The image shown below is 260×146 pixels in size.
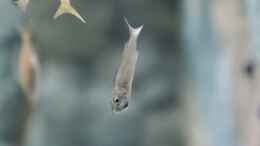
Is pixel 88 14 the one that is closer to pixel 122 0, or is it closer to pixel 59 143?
pixel 122 0

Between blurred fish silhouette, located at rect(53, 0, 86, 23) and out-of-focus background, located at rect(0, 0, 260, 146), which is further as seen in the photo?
out-of-focus background, located at rect(0, 0, 260, 146)

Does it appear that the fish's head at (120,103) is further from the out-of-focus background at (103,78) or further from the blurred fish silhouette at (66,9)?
the out-of-focus background at (103,78)

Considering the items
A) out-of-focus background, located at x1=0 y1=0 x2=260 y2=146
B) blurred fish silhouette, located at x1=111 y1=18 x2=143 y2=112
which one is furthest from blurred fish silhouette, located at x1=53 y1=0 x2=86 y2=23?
out-of-focus background, located at x1=0 y1=0 x2=260 y2=146

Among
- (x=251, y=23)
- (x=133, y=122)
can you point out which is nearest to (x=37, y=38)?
(x=133, y=122)

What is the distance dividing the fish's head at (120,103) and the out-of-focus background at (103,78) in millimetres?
1925

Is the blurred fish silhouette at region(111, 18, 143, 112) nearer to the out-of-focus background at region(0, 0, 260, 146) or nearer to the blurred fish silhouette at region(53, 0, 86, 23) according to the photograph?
the blurred fish silhouette at region(53, 0, 86, 23)

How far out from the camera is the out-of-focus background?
331cm

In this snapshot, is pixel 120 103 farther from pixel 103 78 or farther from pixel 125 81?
pixel 103 78

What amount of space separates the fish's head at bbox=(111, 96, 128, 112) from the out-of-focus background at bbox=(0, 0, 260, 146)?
1.92 metres

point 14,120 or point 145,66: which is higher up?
point 145,66

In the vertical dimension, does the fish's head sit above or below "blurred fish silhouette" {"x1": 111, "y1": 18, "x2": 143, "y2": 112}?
below

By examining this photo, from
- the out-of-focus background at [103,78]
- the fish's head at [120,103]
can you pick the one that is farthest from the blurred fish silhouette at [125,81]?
the out-of-focus background at [103,78]

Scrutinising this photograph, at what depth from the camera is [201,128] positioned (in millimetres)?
3201

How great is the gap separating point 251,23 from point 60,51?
148 cm
